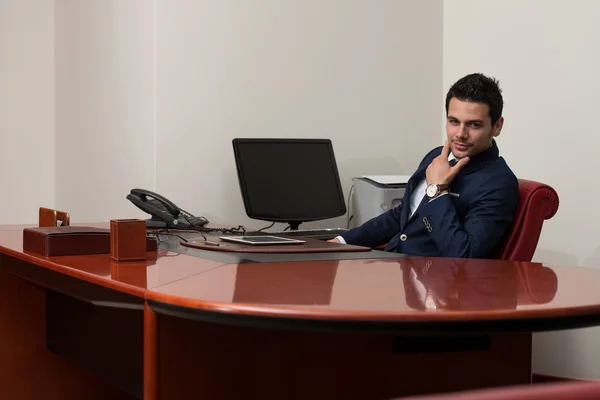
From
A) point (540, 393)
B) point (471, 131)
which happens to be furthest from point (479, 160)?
point (540, 393)

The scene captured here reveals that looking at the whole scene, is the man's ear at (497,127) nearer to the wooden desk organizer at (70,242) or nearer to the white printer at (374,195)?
the white printer at (374,195)

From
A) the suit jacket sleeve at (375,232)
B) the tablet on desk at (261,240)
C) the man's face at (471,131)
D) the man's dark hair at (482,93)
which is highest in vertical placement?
the man's dark hair at (482,93)

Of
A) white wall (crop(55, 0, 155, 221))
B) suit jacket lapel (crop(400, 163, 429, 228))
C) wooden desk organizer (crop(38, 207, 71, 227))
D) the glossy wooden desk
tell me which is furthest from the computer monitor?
the glossy wooden desk

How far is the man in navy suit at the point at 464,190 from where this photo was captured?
7.93 ft

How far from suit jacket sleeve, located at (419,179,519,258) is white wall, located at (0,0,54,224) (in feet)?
8.92

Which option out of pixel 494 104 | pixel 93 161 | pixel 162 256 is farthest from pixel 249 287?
pixel 93 161

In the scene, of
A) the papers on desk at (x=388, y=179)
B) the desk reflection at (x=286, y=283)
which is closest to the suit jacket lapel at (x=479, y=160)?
the desk reflection at (x=286, y=283)

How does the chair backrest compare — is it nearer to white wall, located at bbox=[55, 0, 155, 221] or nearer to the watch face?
the watch face

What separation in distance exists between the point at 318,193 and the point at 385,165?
666 millimetres

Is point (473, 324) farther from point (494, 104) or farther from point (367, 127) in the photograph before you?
point (367, 127)

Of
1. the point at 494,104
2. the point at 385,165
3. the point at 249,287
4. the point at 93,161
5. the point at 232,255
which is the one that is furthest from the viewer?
the point at 385,165

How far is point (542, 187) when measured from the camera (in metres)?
2.44

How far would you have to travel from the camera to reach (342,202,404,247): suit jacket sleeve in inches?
117

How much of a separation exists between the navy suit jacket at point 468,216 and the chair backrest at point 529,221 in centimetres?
3
